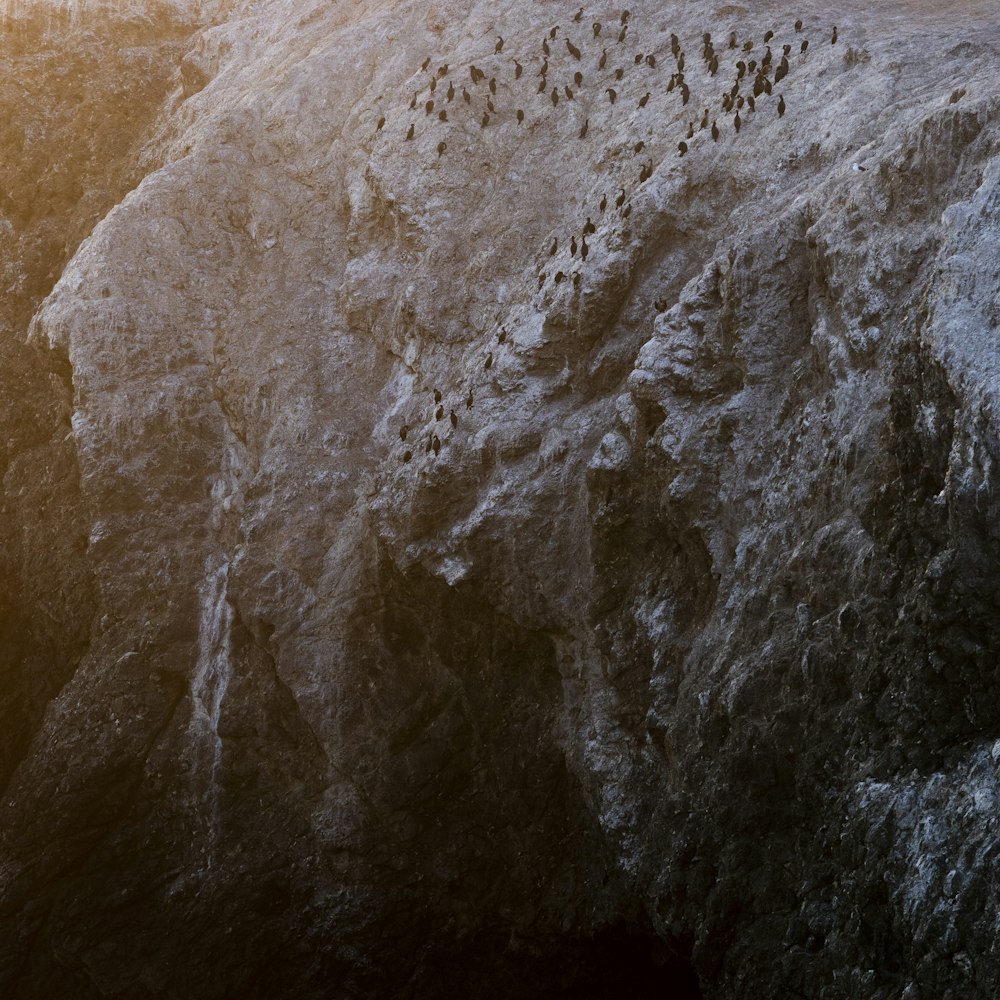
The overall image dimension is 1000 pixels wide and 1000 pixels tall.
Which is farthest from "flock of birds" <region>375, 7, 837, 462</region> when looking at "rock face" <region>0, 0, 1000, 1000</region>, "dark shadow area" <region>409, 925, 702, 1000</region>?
"dark shadow area" <region>409, 925, 702, 1000</region>

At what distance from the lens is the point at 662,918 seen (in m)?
18.0

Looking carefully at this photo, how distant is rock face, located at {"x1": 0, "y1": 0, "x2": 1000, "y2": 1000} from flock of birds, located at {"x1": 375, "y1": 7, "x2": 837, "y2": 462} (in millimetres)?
146

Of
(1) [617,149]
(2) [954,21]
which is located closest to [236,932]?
(1) [617,149]

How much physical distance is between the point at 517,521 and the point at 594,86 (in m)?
12.6

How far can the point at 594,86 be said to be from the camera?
2766cm

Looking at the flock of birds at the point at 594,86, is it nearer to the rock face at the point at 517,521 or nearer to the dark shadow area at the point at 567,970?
the rock face at the point at 517,521

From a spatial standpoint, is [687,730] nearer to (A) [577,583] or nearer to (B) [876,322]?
(A) [577,583]

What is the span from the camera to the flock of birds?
74.2 feet

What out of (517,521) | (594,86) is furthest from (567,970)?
(594,86)

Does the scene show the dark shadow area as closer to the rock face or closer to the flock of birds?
the rock face

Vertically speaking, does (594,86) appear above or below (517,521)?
above

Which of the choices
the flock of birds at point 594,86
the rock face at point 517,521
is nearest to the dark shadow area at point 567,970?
the rock face at point 517,521

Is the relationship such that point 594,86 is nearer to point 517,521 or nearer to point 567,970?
point 517,521

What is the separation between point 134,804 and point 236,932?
3.60 meters
